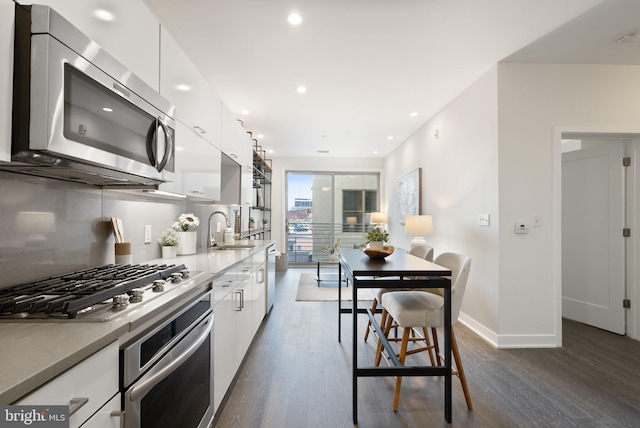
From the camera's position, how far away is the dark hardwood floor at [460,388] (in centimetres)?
180

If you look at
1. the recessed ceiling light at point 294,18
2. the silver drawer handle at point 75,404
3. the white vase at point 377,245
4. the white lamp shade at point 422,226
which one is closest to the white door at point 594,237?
the white lamp shade at point 422,226

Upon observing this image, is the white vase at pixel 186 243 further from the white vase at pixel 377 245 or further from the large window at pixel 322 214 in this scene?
the large window at pixel 322 214

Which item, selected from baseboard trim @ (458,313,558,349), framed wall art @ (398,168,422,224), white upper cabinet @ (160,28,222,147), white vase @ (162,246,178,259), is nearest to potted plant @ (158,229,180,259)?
white vase @ (162,246,178,259)

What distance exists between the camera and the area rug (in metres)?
4.47

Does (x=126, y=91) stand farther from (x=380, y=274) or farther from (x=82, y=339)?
(x=380, y=274)

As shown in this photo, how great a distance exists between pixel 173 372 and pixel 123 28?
1.49m

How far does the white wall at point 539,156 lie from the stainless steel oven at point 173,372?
8.76ft

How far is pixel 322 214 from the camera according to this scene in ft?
24.5

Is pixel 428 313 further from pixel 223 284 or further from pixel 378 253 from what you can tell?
pixel 223 284

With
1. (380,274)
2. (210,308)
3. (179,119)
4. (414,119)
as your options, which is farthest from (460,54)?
(210,308)

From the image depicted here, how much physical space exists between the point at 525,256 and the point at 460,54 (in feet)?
6.52

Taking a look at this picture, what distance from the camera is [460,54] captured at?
2.72 metres

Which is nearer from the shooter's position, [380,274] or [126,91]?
[126,91]

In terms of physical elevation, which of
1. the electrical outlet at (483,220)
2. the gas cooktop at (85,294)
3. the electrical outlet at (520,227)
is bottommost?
the gas cooktop at (85,294)
